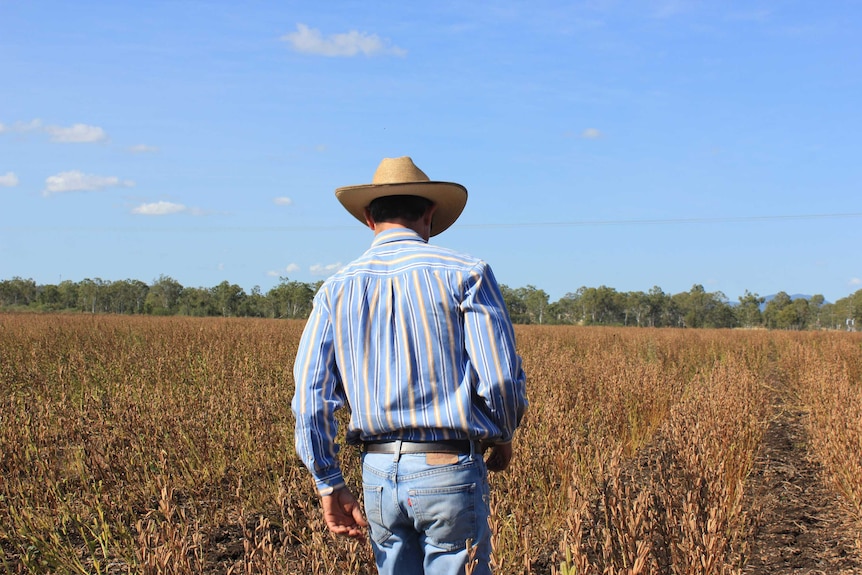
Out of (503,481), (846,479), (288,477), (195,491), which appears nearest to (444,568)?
(503,481)

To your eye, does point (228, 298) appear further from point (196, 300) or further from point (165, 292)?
point (165, 292)

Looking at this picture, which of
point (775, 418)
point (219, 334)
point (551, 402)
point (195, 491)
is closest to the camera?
point (195, 491)

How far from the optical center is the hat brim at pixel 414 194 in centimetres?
204

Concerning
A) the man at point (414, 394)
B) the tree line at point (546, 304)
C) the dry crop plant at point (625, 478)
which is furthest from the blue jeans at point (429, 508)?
the tree line at point (546, 304)

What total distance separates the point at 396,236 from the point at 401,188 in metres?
0.15

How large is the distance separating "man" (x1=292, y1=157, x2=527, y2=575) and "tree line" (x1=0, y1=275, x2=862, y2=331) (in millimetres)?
73513

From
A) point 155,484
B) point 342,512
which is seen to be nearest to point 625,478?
point 155,484

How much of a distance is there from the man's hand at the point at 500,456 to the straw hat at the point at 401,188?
0.75 metres

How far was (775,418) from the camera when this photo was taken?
835cm

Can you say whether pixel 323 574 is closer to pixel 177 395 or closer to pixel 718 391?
pixel 177 395

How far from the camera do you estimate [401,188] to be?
2039 millimetres

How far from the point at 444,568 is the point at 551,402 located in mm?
3405

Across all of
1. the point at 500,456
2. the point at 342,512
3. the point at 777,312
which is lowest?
the point at 342,512

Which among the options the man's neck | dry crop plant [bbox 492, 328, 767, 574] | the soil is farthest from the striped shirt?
the soil
